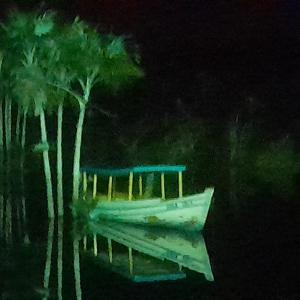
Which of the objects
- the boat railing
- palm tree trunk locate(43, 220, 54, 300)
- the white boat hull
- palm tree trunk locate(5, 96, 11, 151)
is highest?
palm tree trunk locate(5, 96, 11, 151)

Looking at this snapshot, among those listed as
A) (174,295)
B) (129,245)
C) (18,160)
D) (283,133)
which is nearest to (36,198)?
(18,160)

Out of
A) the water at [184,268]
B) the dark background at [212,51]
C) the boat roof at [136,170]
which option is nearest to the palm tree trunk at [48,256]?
the water at [184,268]

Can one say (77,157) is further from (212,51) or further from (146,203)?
(212,51)

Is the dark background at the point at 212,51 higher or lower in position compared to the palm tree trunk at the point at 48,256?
Result: higher

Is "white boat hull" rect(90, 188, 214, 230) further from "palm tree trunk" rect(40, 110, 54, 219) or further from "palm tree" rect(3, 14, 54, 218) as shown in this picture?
"palm tree" rect(3, 14, 54, 218)

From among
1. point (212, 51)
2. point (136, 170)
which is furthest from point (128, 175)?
point (212, 51)

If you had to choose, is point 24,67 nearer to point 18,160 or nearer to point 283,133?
point 18,160

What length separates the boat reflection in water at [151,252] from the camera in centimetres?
108

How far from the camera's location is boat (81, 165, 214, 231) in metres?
1.20

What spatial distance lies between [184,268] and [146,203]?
0.14 metres

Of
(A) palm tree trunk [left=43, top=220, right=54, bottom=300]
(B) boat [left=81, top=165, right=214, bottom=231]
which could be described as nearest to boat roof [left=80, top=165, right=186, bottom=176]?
(B) boat [left=81, top=165, right=214, bottom=231]

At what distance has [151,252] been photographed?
1.15 meters

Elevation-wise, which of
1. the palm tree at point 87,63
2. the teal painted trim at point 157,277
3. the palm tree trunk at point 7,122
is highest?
the palm tree at point 87,63

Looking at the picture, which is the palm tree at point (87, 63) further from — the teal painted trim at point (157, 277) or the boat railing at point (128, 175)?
the teal painted trim at point (157, 277)
